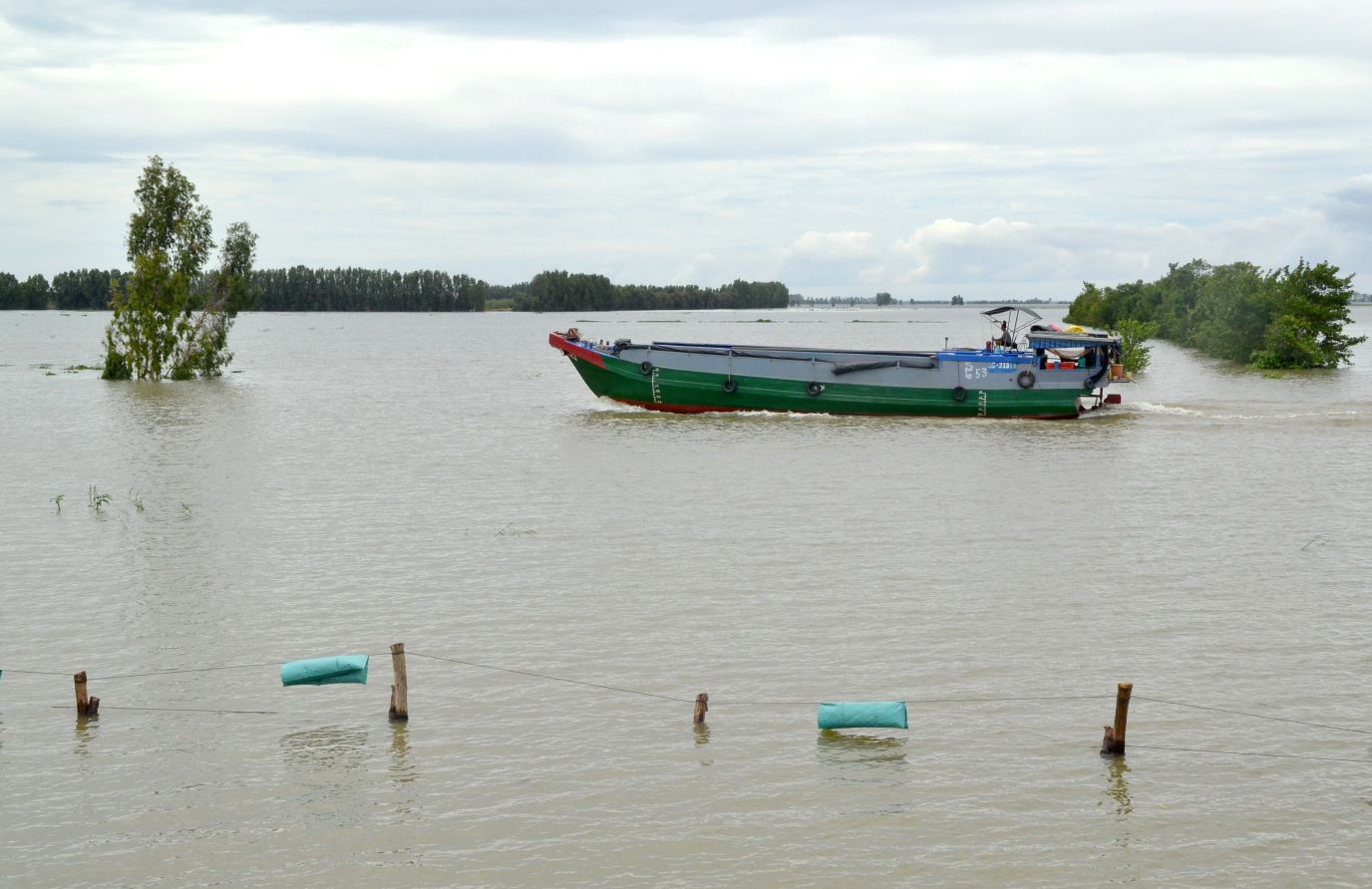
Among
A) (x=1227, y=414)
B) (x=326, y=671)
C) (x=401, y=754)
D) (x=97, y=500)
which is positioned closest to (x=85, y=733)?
(x=326, y=671)

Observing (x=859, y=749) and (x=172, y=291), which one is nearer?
(x=859, y=749)

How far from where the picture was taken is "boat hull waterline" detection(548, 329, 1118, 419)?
136ft

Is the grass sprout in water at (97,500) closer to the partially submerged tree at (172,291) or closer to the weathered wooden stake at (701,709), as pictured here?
the weathered wooden stake at (701,709)

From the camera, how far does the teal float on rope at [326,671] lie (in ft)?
Answer: 41.0

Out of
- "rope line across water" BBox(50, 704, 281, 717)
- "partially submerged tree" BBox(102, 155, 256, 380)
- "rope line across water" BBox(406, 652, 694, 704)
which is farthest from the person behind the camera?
"partially submerged tree" BBox(102, 155, 256, 380)

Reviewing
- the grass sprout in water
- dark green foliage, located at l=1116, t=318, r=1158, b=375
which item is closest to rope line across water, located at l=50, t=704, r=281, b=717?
the grass sprout in water

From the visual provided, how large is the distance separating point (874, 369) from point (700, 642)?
2727 cm

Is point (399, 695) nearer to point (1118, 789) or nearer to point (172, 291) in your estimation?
point (1118, 789)

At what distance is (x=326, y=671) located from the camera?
1256cm

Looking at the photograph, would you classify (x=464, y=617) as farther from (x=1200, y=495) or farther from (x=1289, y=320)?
(x=1289, y=320)

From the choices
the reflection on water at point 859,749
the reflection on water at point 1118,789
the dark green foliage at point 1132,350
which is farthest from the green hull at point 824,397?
the reflection on water at point 1118,789

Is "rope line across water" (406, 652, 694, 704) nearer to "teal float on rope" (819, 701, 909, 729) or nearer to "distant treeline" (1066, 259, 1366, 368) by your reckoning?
"teal float on rope" (819, 701, 909, 729)

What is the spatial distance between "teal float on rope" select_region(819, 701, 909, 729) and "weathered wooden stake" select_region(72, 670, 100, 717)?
22.9ft

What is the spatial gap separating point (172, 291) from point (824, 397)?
30.3 m
